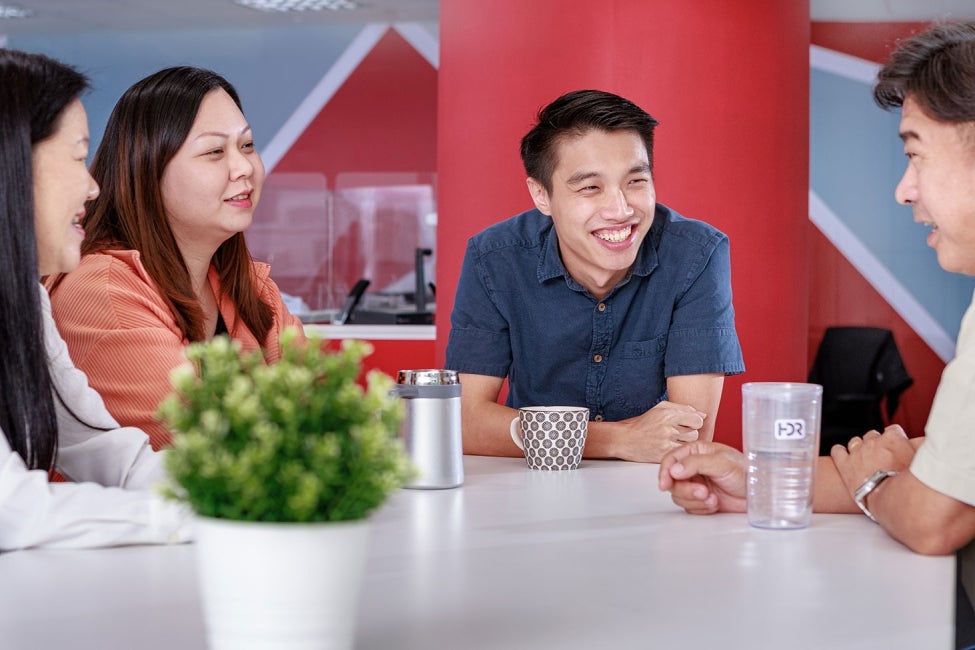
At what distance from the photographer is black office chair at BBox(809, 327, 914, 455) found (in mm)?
5645

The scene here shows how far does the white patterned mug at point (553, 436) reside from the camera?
74.2 inches

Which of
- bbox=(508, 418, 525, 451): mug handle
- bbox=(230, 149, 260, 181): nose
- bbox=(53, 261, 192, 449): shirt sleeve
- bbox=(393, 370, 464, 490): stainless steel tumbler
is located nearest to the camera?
bbox=(393, 370, 464, 490): stainless steel tumbler

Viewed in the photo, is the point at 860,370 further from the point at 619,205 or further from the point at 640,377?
the point at 619,205

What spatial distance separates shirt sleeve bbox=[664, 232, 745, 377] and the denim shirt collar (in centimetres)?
11

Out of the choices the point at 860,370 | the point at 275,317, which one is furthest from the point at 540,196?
the point at 860,370

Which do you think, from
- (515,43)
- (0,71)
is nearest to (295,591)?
(0,71)

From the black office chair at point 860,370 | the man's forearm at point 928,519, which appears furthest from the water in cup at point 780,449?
the black office chair at point 860,370

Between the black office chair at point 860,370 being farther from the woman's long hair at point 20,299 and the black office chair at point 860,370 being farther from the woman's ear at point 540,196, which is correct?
the woman's long hair at point 20,299

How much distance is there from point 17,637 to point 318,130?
7104 mm

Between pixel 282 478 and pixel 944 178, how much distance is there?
1.13 m

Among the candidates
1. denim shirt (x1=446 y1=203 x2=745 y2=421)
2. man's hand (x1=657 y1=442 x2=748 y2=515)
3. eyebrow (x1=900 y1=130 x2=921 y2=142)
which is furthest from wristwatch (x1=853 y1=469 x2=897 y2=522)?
denim shirt (x1=446 y1=203 x2=745 y2=421)

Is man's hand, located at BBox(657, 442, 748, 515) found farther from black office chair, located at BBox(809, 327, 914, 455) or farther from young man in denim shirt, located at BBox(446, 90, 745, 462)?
black office chair, located at BBox(809, 327, 914, 455)

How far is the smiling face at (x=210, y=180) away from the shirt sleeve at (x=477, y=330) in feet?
1.86

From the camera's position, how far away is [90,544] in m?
1.23
